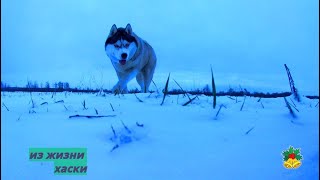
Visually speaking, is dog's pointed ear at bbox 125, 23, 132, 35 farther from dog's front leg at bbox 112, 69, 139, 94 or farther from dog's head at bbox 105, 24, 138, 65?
dog's front leg at bbox 112, 69, 139, 94

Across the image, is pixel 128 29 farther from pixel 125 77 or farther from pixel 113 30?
pixel 125 77

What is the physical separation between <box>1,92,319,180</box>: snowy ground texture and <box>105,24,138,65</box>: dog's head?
565 cm

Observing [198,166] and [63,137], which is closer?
[198,166]

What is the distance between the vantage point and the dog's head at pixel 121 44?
8.03m

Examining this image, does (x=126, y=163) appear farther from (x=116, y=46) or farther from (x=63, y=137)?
(x=116, y=46)

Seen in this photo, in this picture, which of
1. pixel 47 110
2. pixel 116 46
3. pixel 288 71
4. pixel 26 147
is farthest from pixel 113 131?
pixel 116 46

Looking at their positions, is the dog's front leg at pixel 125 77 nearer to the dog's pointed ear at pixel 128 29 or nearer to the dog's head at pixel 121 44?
the dog's head at pixel 121 44

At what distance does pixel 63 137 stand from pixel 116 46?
6415 millimetres

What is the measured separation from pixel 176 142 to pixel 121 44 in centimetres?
646

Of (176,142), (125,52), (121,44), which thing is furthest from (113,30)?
(176,142)

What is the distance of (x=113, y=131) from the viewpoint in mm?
1946

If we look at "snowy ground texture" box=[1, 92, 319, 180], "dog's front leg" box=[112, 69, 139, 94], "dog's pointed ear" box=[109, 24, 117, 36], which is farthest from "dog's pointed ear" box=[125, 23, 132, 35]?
"snowy ground texture" box=[1, 92, 319, 180]

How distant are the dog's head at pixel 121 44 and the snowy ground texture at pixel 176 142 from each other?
5645mm

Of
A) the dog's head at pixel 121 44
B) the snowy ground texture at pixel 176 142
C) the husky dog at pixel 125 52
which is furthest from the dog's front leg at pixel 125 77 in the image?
the snowy ground texture at pixel 176 142
